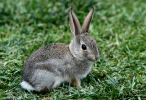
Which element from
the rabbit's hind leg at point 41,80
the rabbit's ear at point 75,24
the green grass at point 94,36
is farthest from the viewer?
the rabbit's ear at point 75,24

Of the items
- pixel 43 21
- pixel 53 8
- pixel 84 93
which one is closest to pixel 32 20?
pixel 43 21

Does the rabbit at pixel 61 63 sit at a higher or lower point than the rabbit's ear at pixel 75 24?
lower

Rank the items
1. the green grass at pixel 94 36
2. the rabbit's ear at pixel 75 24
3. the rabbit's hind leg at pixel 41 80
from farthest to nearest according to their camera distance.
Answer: the rabbit's ear at pixel 75 24
the rabbit's hind leg at pixel 41 80
the green grass at pixel 94 36

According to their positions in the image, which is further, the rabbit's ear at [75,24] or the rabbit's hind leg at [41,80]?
the rabbit's ear at [75,24]

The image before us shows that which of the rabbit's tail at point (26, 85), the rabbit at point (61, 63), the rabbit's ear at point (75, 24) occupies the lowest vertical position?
the rabbit's tail at point (26, 85)

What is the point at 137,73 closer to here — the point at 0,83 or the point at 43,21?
the point at 0,83

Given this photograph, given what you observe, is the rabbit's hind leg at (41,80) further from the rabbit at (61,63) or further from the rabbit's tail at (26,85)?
the rabbit's tail at (26,85)

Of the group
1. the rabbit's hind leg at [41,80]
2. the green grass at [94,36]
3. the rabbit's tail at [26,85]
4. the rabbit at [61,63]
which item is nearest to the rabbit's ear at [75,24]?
the rabbit at [61,63]

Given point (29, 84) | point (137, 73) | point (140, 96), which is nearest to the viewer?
point (140, 96)
